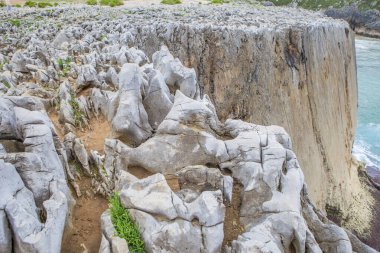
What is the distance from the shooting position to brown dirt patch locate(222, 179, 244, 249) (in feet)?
25.6

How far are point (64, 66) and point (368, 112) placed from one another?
4313 cm

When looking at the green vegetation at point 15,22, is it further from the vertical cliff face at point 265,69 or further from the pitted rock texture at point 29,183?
the pitted rock texture at point 29,183

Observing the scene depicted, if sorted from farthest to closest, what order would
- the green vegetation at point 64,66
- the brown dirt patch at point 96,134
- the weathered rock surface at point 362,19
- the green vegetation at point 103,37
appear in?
1. the weathered rock surface at point 362,19
2. the green vegetation at point 103,37
3. the green vegetation at point 64,66
4. the brown dirt patch at point 96,134

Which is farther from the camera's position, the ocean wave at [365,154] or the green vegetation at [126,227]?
the ocean wave at [365,154]

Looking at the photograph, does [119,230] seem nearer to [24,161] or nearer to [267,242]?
[24,161]

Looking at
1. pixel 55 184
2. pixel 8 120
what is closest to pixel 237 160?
pixel 55 184

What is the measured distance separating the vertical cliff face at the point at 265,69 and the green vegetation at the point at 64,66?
223 inches

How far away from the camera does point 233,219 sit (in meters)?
8.30

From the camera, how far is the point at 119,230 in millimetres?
7035

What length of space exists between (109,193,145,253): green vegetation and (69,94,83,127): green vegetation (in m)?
5.01

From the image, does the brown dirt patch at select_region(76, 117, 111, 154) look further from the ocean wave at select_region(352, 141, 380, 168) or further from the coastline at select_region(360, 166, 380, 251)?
the ocean wave at select_region(352, 141, 380, 168)

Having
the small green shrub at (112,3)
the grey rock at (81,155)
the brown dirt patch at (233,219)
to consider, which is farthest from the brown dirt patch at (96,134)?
the small green shrub at (112,3)

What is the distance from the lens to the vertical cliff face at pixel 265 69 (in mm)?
20078

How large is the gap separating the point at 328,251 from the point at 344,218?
19018 mm
